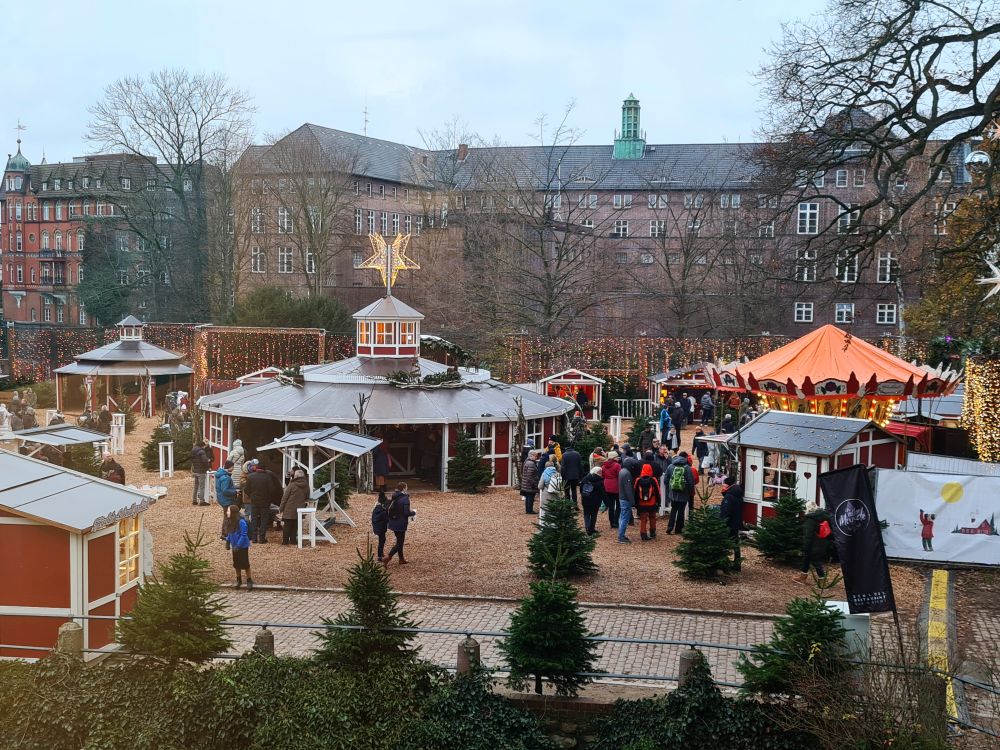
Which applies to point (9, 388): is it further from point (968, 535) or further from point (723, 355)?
point (968, 535)

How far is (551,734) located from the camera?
11375 mm

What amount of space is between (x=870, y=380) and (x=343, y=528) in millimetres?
11539

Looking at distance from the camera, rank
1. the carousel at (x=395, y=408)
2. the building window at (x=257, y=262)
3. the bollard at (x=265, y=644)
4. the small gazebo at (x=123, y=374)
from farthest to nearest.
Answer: the building window at (x=257, y=262), the small gazebo at (x=123, y=374), the carousel at (x=395, y=408), the bollard at (x=265, y=644)

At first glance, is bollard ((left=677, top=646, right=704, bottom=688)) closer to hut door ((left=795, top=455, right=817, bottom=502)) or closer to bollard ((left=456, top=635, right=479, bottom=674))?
bollard ((left=456, top=635, right=479, bottom=674))

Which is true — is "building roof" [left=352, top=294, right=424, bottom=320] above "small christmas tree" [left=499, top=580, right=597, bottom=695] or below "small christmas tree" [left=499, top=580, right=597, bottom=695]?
above

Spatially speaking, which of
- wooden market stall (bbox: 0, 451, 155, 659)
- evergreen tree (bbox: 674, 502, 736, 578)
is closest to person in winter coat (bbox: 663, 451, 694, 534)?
evergreen tree (bbox: 674, 502, 736, 578)

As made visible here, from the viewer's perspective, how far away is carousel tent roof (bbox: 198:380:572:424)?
1034 inches

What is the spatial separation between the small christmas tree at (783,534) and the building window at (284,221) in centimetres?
4527

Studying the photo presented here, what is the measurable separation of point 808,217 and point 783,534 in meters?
51.6

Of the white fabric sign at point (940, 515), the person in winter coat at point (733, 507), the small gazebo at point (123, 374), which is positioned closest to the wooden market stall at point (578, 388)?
the small gazebo at point (123, 374)

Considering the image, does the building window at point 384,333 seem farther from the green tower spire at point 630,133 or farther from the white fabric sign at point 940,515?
the green tower spire at point 630,133

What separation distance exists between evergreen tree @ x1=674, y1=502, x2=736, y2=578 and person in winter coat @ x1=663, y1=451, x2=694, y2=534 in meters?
2.99

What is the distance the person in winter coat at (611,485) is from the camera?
20.3 metres

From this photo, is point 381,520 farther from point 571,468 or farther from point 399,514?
point 571,468
